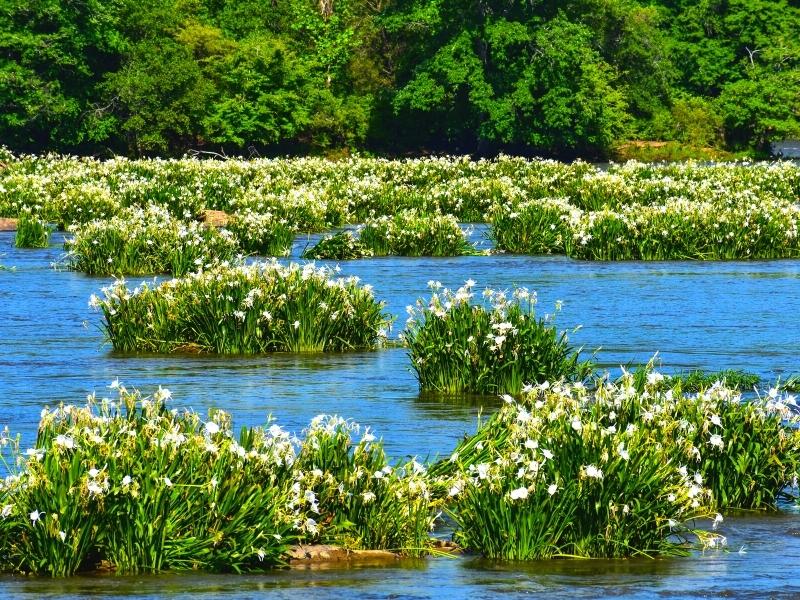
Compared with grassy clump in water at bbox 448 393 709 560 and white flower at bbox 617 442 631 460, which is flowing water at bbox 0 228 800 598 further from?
white flower at bbox 617 442 631 460

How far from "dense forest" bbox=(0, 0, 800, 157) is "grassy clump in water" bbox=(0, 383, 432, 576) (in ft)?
203

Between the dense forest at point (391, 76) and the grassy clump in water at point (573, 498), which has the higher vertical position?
the dense forest at point (391, 76)

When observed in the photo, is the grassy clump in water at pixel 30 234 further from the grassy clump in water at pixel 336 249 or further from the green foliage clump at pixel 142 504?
the green foliage clump at pixel 142 504

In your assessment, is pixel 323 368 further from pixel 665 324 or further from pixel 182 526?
pixel 182 526

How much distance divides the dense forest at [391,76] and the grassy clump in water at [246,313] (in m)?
52.1

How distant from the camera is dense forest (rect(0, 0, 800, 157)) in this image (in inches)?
2820

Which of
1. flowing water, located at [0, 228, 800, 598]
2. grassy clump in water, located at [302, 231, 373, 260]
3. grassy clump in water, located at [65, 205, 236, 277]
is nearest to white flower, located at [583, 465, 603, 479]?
flowing water, located at [0, 228, 800, 598]

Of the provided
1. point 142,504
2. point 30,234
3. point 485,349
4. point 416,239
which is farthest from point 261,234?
point 142,504

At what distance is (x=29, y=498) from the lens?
28.4ft

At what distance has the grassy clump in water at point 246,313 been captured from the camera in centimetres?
1830

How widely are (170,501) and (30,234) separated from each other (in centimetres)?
2603

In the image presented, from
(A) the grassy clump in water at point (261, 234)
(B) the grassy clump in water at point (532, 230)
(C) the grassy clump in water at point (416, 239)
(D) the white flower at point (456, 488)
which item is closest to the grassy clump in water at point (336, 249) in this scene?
(A) the grassy clump in water at point (261, 234)

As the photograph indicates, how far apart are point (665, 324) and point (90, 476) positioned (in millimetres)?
13879

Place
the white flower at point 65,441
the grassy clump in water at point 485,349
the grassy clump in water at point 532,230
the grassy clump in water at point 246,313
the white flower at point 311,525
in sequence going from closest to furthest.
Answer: the white flower at point 65,441 → the white flower at point 311,525 → the grassy clump in water at point 485,349 → the grassy clump in water at point 246,313 → the grassy clump in water at point 532,230
